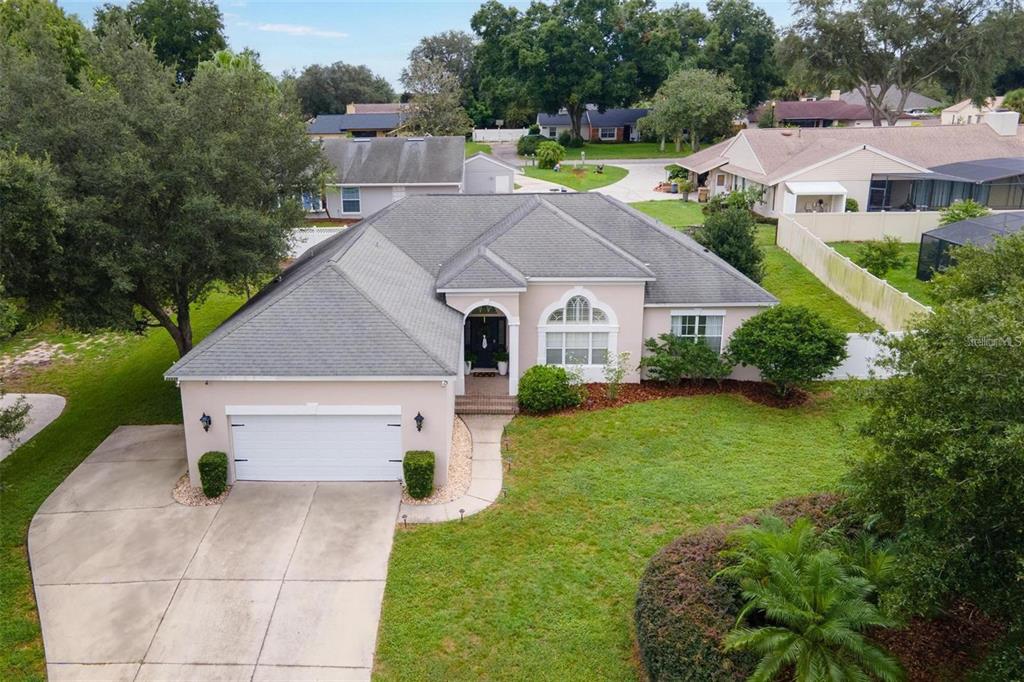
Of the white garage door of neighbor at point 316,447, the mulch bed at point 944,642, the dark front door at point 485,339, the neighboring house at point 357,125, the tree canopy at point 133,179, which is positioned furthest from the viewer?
the neighboring house at point 357,125

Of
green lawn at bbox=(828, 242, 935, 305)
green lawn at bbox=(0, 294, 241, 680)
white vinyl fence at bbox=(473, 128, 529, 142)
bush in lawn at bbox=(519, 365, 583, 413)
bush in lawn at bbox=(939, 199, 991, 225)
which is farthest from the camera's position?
white vinyl fence at bbox=(473, 128, 529, 142)

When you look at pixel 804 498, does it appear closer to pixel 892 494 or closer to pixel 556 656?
pixel 892 494

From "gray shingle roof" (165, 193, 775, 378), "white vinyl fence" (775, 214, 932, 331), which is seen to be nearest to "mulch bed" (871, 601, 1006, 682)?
"gray shingle roof" (165, 193, 775, 378)

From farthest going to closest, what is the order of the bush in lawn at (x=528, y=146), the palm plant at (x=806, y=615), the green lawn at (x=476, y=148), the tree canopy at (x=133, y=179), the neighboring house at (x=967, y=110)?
1. the green lawn at (x=476, y=148)
2. the bush in lawn at (x=528, y=146)
3. the neighboring house at (x=967, y=110)
4. the tree canopy at (x=133, y=179)
5. the palm plant at (x=806, y=615)

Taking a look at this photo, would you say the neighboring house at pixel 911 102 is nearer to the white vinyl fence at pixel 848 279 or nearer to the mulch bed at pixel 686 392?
the white vinyl fence at pixel 848 279

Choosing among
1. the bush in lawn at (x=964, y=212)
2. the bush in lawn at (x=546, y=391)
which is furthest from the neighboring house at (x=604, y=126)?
the bush in lawn at (x=546, y=391)

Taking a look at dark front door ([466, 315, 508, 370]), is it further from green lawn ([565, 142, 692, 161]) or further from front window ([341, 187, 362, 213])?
green lawn ([565, 142, 692, 161])

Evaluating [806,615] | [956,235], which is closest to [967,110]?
[956,235]
